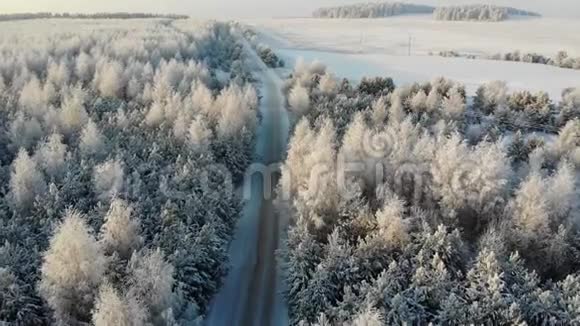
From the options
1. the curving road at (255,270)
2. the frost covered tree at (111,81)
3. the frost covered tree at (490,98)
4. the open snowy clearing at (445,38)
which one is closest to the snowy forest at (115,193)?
the frost covered tree at (111,81)

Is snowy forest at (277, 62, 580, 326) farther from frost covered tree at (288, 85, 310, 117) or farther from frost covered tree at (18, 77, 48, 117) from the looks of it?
frost covered tree at (18, 77, 48, 117)

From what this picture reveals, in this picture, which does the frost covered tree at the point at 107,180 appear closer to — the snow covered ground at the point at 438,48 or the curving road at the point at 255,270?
the curving road at the point at 255,270

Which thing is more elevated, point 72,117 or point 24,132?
point 72,117

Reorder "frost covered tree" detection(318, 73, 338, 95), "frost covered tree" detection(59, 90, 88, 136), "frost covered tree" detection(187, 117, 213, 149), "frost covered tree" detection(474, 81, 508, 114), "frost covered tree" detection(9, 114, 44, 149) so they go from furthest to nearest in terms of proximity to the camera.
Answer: "frost covered tree" detection(318, 73, 338, 95)
"frost covered tree" detection(474, 81, 508, 114)
"frost covered tree" detection(59, 90, 88, 136)
"frost covered tree" detection(187, 117, 213, 149)
"frost covered tree" detection(9, 114, 44, 149)

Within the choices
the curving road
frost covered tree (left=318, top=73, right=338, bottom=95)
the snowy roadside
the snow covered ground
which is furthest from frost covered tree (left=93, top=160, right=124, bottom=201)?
the snow covered ground

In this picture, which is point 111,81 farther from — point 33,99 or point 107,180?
point 107,180

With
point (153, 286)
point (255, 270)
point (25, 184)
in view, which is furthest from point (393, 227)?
point (25, 184)
